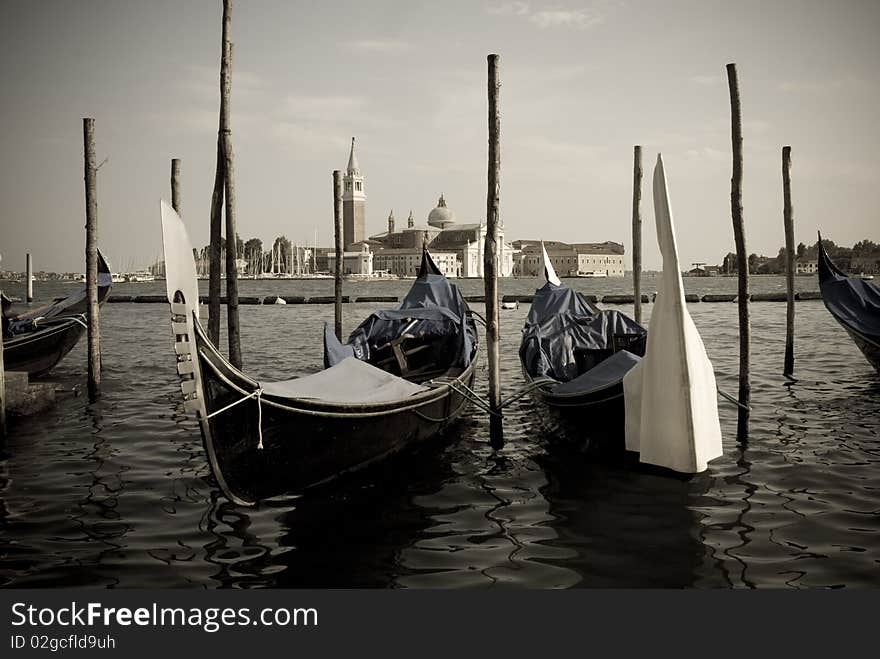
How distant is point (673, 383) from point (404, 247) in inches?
3294

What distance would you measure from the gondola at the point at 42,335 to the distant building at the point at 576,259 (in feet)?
274

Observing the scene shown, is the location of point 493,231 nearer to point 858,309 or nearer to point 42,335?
point 858,309

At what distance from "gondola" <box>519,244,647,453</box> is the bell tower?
77.2 meters

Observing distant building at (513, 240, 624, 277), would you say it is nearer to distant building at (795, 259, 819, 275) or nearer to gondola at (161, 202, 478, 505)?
distant building at (795, 259, 819, 275)

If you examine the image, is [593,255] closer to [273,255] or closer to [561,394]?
[273,255]

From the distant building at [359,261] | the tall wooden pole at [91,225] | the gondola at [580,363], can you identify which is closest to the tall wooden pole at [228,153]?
the tall wooden pole at [91,225]

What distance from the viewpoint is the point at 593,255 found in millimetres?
92625

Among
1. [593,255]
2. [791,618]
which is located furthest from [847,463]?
[593,255]

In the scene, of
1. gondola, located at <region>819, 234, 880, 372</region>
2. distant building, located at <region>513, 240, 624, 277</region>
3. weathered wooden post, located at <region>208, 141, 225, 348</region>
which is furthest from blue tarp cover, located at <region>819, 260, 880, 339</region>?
distant building, located at <region>513, 240, 624, 277</region>

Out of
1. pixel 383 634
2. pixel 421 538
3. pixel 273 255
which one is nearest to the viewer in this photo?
pixel 383 634

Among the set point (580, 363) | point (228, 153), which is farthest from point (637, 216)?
point (228, 153)

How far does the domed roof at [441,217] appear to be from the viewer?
91688mm

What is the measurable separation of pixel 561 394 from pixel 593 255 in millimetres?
89925

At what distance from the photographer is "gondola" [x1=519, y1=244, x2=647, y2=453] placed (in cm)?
469
